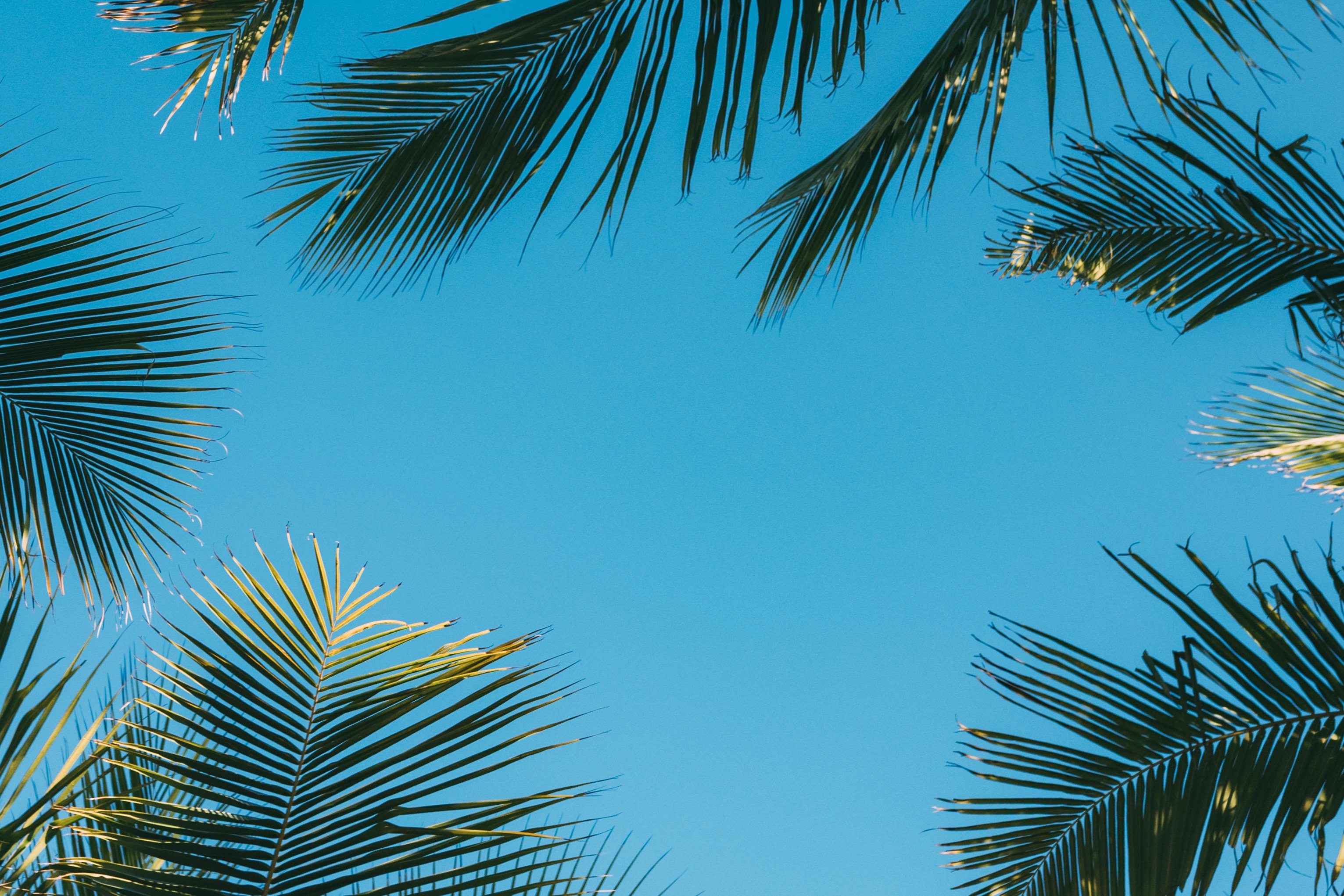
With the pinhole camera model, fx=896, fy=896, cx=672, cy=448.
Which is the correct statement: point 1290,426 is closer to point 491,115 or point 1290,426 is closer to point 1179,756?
point 1179,756

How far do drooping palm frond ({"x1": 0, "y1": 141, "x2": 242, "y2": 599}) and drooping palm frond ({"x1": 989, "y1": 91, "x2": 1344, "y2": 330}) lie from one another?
2.28 metres

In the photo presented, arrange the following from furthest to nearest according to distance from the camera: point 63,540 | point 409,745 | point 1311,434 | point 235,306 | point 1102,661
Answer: point 1311,434 < point 235,306 < point 63,540 < point 1102,661 < point 409,745

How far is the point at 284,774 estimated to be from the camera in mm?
1282

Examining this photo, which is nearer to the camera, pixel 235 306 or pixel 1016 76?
pixel 235 306

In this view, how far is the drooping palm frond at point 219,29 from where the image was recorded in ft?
6.54

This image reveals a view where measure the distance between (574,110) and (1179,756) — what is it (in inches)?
66.0

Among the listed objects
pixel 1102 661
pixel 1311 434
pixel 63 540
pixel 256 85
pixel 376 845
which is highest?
pixel 256 85

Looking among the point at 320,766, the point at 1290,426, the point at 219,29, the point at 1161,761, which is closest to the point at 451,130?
the point at 219,29

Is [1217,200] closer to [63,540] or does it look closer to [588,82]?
[588,82]

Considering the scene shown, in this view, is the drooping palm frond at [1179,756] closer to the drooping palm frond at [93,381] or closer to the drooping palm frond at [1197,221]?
the drooping palm frond at [1197,221]

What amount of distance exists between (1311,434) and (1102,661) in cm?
164

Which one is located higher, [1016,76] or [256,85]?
[256,85]

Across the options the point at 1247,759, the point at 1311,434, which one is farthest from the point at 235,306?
the point at 1311,434

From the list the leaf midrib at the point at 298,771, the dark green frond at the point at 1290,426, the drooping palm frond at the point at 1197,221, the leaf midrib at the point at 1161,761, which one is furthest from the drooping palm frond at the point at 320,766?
the dark green frond at the point at 1290,426
